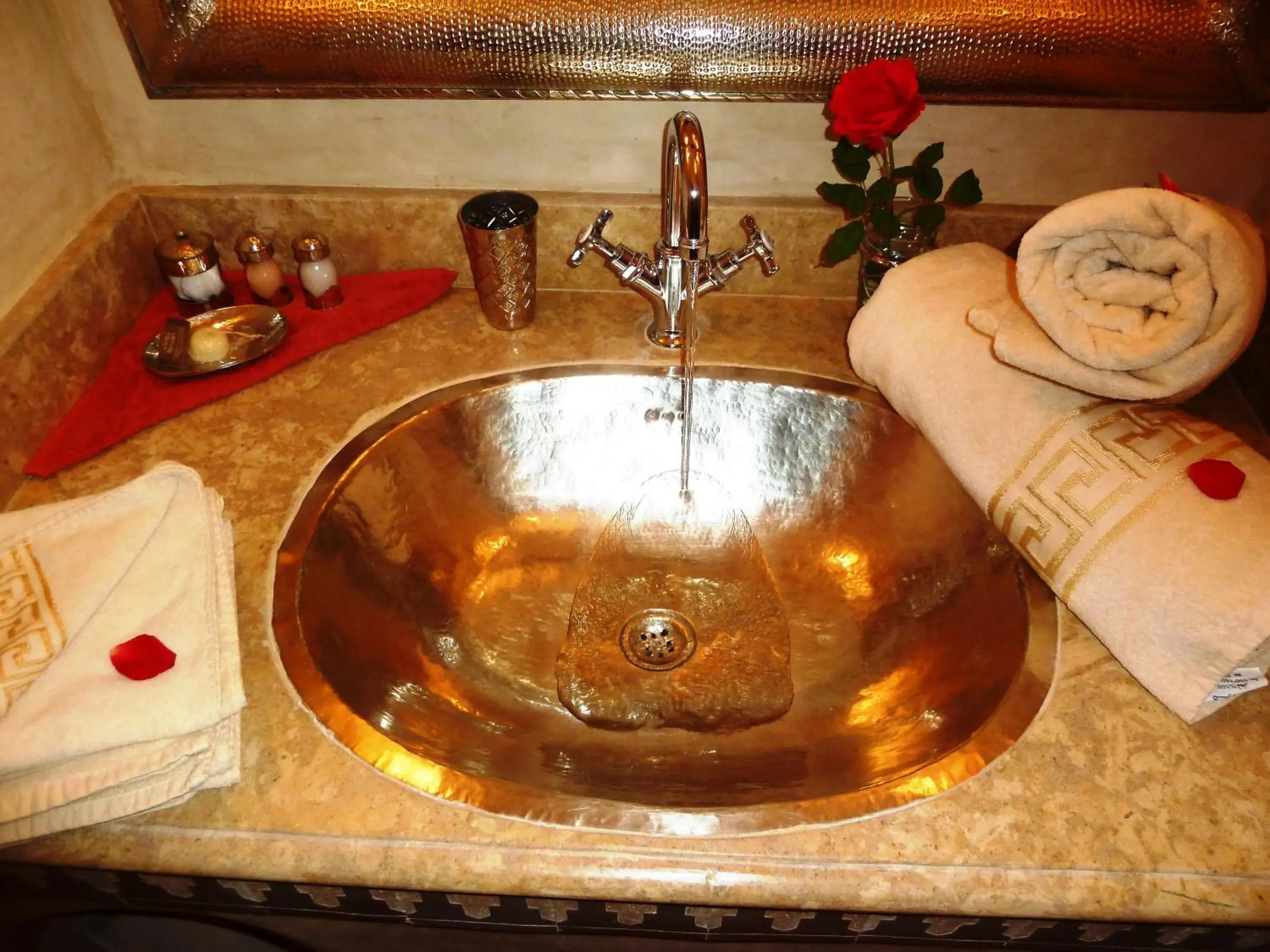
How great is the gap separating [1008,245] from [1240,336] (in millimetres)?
405

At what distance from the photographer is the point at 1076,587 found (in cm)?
64

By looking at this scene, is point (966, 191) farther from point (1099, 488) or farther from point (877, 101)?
point (1099, 488)

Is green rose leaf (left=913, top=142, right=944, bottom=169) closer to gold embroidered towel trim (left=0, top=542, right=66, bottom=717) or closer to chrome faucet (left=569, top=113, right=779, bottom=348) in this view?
chrome faucet (left=569, top=113, right=779, bottom=348)

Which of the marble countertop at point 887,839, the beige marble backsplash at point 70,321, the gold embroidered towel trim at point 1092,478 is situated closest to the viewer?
the marble countertop at point 887,839

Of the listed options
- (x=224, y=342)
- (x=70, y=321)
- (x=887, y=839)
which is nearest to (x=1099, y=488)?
(x=887, y=839)

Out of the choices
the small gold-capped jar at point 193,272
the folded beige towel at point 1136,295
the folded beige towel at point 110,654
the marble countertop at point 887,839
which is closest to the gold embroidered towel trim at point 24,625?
the folded beige towel at point 110,654

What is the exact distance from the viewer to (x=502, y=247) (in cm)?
87

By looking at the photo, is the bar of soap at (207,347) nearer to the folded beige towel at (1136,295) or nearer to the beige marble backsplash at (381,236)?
the beige marble backsplash at (381,236)

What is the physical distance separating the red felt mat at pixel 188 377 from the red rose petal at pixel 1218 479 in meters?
0.79

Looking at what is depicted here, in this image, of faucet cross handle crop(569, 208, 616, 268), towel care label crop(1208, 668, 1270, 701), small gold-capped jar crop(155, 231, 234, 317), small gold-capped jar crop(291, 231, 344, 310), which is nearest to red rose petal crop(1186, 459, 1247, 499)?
towel care label crop(1208, 668, 1270, 701)

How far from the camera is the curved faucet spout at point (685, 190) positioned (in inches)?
27.2

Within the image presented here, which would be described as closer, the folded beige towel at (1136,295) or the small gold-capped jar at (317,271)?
the folded beige towel at (1136,295)

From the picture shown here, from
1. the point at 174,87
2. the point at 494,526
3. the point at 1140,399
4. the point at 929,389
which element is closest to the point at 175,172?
the point at 174,87

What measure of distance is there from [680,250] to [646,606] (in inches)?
14.8
